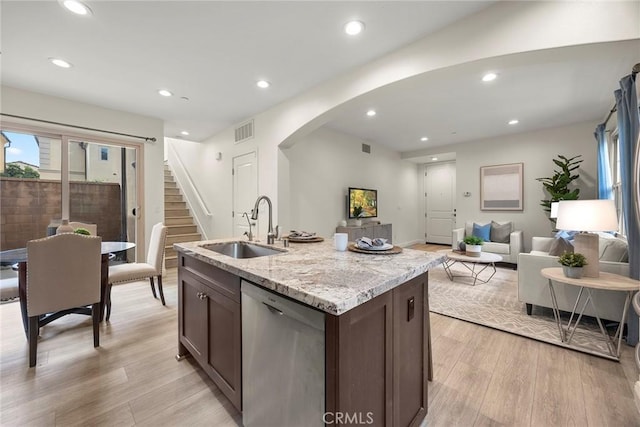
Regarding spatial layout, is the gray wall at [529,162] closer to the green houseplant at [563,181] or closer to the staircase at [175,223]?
the green houseplant at [563,181]

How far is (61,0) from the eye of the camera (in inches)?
75.6

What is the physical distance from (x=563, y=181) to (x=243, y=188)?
5722mm

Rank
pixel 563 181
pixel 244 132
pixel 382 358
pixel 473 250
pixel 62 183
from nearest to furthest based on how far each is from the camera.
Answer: pixel 382 358 < pixel 62 183 < pixel 473 250 < pixel 244 132 < pixel 563 181

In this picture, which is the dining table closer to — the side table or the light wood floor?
the light wood floor

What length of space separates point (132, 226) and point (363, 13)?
4.58 meters

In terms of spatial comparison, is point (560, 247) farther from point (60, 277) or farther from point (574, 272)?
point (60, 277)

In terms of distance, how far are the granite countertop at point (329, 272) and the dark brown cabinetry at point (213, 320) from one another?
0.40ft

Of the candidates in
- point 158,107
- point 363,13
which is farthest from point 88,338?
point 363,13

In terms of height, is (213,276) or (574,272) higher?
(213,276)

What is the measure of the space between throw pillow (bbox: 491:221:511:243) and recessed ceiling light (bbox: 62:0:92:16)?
672 cm

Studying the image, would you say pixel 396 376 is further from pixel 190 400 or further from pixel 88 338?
pixel 88 338

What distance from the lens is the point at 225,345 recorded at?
1.47 m

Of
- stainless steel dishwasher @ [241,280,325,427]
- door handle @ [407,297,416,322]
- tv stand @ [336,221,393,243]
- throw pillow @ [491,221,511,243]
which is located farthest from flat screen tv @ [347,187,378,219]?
stainless steel dishwasher @ [241,280,325,427]

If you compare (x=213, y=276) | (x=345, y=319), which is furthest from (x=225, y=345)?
(x=345, y=319)
